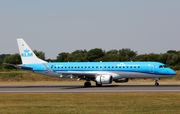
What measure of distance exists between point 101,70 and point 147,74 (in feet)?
24.4

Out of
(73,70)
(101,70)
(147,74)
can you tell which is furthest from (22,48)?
(147,74)

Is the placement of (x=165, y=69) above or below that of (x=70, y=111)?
above

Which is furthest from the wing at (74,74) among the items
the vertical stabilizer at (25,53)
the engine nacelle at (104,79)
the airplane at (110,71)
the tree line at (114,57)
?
the tree line at (114,57)

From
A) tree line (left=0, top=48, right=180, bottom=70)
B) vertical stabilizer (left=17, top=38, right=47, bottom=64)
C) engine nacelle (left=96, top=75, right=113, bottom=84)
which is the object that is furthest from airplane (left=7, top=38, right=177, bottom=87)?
tree line (left=0, top=48, right=180, bottom=70)

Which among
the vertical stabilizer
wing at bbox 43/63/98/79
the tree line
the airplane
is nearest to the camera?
wing at bbox 43/63/98/79

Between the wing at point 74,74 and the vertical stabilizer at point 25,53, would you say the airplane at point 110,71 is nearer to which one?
the wing at point 74,74

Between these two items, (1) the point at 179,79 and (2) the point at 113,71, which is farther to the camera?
(1) the point at 179,79

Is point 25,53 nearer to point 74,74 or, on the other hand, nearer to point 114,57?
point 74,74

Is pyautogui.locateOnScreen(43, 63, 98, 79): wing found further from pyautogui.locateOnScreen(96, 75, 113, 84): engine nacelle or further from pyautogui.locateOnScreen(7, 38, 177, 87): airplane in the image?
pyautogui.locateOnScreen(96, 75, 113, 84): engine nacelle

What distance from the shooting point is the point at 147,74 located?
4575 cm

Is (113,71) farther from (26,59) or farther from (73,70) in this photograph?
(26,59)

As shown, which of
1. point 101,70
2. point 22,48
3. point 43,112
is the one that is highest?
point 22,48

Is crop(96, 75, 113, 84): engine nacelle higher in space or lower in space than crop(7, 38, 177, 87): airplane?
lower

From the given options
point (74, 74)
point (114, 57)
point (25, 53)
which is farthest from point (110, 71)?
point (114, 57)
